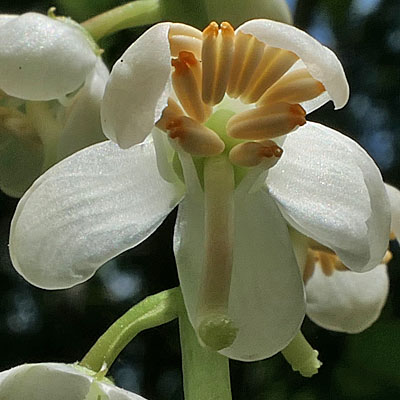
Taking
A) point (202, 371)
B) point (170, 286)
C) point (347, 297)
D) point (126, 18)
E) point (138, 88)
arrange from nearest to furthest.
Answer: point (138, 88), point (202, 371), point (126, 18), point (347, 297), point (170, 286)

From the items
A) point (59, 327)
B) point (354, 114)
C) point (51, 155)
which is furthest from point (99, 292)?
point (51, 155)

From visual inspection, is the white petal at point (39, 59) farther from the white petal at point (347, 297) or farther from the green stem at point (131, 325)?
the white petal at point (347, 297)

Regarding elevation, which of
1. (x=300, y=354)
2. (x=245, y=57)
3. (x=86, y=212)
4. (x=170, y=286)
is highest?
(x=245, y=57)

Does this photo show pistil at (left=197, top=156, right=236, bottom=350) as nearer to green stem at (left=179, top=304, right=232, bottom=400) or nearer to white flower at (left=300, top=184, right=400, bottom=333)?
green stem at (left=179, top=304, right=232, bottom=400)

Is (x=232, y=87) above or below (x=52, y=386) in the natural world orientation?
above

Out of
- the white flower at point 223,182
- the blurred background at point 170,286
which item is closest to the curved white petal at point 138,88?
the white flower at point 223,182

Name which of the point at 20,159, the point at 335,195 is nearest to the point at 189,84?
the point at 335,195

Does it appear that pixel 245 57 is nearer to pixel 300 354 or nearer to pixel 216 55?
pixel 216 55

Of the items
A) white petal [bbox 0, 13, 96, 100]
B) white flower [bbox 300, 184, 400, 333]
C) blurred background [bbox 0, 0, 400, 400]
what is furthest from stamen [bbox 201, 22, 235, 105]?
blurred background [bbox 0, 0, 400, 400]

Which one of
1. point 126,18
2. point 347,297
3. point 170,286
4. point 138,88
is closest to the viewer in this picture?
point 138,88
